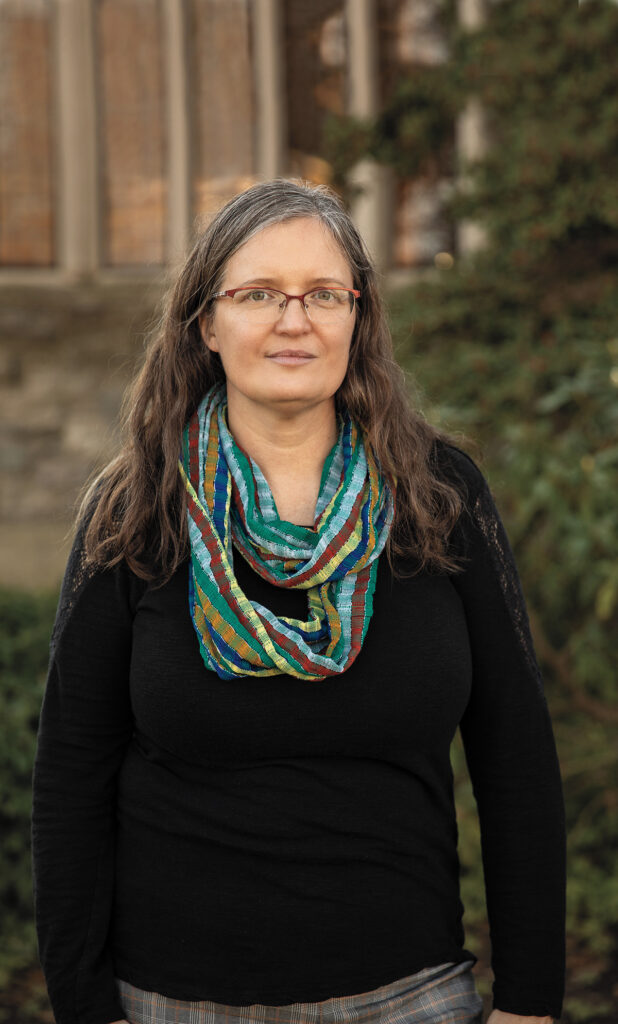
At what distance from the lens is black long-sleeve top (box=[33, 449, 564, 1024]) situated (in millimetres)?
1729

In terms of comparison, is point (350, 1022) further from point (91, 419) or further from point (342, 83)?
point (342, 83)

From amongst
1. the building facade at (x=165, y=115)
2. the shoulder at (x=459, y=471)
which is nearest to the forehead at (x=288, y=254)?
the shoulder at (x=459, y=471)

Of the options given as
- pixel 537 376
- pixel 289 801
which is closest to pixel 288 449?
pixel 289 801

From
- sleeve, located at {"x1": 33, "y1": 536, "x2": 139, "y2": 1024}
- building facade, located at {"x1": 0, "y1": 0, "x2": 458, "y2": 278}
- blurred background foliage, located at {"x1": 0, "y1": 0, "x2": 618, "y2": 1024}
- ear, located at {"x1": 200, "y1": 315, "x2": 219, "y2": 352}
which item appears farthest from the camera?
building facade, located at {"x1": 0, "y1": 0, "x2": 458, "y2": 278}

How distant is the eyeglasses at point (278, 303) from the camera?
69.8 inches

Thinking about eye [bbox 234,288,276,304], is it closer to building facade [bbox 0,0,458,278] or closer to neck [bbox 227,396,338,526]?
neck [bbox 227,396,338,526]

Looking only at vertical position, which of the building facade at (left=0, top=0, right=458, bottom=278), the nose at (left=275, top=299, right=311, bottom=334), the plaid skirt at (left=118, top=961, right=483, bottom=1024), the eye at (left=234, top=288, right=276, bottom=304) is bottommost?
the plaid skirt at (left=118, top=961, right=483, bottom=1024)

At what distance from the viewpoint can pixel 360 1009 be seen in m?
1.73

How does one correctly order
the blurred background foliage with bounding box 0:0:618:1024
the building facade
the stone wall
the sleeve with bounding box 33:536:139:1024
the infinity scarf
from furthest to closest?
the stone wall
the building facade
the blurred background foliage with bounding box 0:0:618:1024
the sleeve with bounding box 33:536:139:1024
the infinity scarf

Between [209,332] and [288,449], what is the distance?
25cm

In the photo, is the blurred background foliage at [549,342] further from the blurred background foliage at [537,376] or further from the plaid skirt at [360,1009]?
the plaid skirt at [360,1009]

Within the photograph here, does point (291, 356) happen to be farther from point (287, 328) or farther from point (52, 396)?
point (52, 396)

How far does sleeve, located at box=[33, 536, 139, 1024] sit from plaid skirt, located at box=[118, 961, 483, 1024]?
0.10 m

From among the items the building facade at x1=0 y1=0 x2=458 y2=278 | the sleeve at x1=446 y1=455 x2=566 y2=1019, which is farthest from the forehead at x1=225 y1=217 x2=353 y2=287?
the building facade at x1=0 y1=0 x2=458 y2=278
